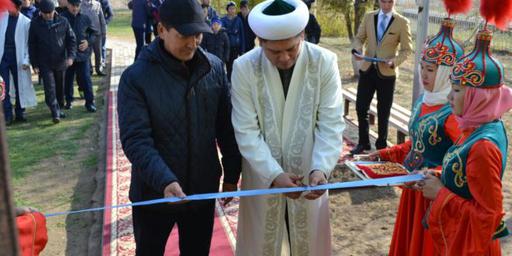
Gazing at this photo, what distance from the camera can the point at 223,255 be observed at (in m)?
4.41

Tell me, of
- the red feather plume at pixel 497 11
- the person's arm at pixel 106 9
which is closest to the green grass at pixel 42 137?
the person's arm at pixel 106 9

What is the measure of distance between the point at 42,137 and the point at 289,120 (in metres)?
6.01

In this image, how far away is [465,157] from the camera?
259 centimetres

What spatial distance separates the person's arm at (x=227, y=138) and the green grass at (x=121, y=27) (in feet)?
56.8

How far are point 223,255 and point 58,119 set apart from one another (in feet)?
17.7

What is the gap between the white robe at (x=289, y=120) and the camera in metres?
2.96

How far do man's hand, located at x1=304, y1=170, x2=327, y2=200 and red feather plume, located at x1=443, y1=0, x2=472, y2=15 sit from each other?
1.43m

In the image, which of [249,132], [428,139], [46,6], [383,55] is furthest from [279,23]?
[46,6]

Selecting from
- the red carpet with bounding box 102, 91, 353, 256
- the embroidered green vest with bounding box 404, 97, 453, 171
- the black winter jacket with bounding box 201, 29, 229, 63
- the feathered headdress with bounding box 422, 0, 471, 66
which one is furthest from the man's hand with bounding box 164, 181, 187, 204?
the black winter jacket with bounding box 201, 29, 229, 63

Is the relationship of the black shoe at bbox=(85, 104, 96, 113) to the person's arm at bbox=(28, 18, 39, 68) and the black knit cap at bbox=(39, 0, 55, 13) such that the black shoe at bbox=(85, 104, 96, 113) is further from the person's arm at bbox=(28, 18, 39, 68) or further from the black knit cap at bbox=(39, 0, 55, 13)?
the black knit cap at bbox=(39, 0, 55, 13)

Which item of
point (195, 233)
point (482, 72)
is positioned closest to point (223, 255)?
point (195, 233)

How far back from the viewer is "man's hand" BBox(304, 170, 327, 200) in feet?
9.46

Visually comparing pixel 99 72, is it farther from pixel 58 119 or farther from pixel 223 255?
pixel 223 255

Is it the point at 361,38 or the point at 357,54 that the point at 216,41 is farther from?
the point at 357,54
